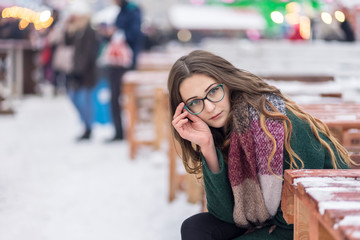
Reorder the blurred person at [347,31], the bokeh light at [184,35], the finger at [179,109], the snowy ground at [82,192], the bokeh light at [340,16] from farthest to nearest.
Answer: the bokeh light at [184,35] → the blurred person at [347,31] → the bokeh light at [340,16] → the snowy ground at [82,192] → the finger at [179,109]

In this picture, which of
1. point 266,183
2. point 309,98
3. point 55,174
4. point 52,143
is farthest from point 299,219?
point 52,143

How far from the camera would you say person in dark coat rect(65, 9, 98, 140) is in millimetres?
6238

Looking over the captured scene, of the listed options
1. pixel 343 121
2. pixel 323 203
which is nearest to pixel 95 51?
pixel 343 121

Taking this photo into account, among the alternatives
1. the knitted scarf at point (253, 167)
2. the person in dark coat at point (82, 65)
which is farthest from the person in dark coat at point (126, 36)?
→ the knitted scarf at point (253, 167)

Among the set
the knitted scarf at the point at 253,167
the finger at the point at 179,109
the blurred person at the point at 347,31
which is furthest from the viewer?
the blurred person at the point at 347,31

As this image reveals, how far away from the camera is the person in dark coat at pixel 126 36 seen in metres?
6.27

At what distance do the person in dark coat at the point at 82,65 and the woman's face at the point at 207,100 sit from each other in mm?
4624

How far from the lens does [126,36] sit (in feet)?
20.5

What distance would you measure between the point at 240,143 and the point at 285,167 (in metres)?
0.17

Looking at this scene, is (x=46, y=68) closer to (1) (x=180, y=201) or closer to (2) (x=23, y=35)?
(2) (x=23, y=35)

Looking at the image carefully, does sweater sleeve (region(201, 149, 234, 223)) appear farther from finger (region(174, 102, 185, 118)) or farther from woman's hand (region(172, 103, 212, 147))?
finger (region(174, 102, 185, 118))

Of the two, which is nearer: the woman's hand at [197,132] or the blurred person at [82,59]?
the woman's hand at [197,132]

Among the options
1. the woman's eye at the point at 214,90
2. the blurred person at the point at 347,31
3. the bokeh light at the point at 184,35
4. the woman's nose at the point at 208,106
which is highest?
the bokeh light at the point at 184,35

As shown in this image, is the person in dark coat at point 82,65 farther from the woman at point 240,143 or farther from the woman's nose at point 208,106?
the woman's nose at point 208,106
